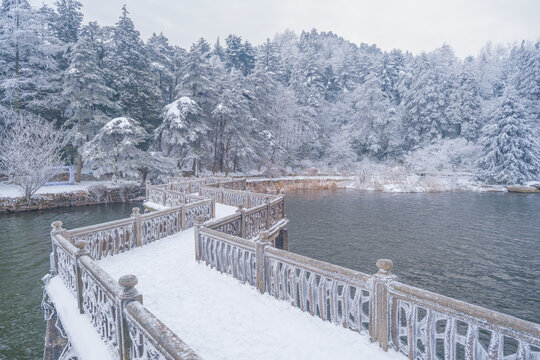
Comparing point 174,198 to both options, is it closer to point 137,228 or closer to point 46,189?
point 137,228

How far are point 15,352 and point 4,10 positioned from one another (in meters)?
40.6

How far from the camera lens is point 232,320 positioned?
5227mm

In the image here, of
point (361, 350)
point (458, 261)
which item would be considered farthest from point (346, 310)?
point (458, 261)

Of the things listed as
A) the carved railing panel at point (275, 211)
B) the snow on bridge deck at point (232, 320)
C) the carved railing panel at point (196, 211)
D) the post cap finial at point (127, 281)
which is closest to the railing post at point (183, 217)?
the carved railing panel at point (196, 211)

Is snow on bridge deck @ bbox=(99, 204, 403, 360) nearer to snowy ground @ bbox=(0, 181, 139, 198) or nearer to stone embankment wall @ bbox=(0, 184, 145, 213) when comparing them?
stone embankment wall @ bbox=(0, 184, 145, 213)

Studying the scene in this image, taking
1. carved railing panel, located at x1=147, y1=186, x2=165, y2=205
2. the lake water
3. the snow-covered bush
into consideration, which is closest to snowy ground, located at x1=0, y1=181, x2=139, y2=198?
the lake water

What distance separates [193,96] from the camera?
37.8 m

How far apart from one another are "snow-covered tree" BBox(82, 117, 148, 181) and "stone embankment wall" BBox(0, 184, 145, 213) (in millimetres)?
1745

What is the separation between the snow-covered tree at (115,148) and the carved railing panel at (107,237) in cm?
2062

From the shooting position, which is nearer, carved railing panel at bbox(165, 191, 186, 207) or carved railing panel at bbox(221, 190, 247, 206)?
carved railing panel at bbox(165, 191, 186, 207)

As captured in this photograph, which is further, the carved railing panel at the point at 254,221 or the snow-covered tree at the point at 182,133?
the snow-covered tree at the point at 182,133

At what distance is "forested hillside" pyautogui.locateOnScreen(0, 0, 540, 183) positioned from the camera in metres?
29.1

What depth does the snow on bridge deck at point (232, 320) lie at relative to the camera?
14.1ft

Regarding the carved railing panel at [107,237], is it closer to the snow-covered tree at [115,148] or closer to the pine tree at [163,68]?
the snow-covered tree at [115,148]
